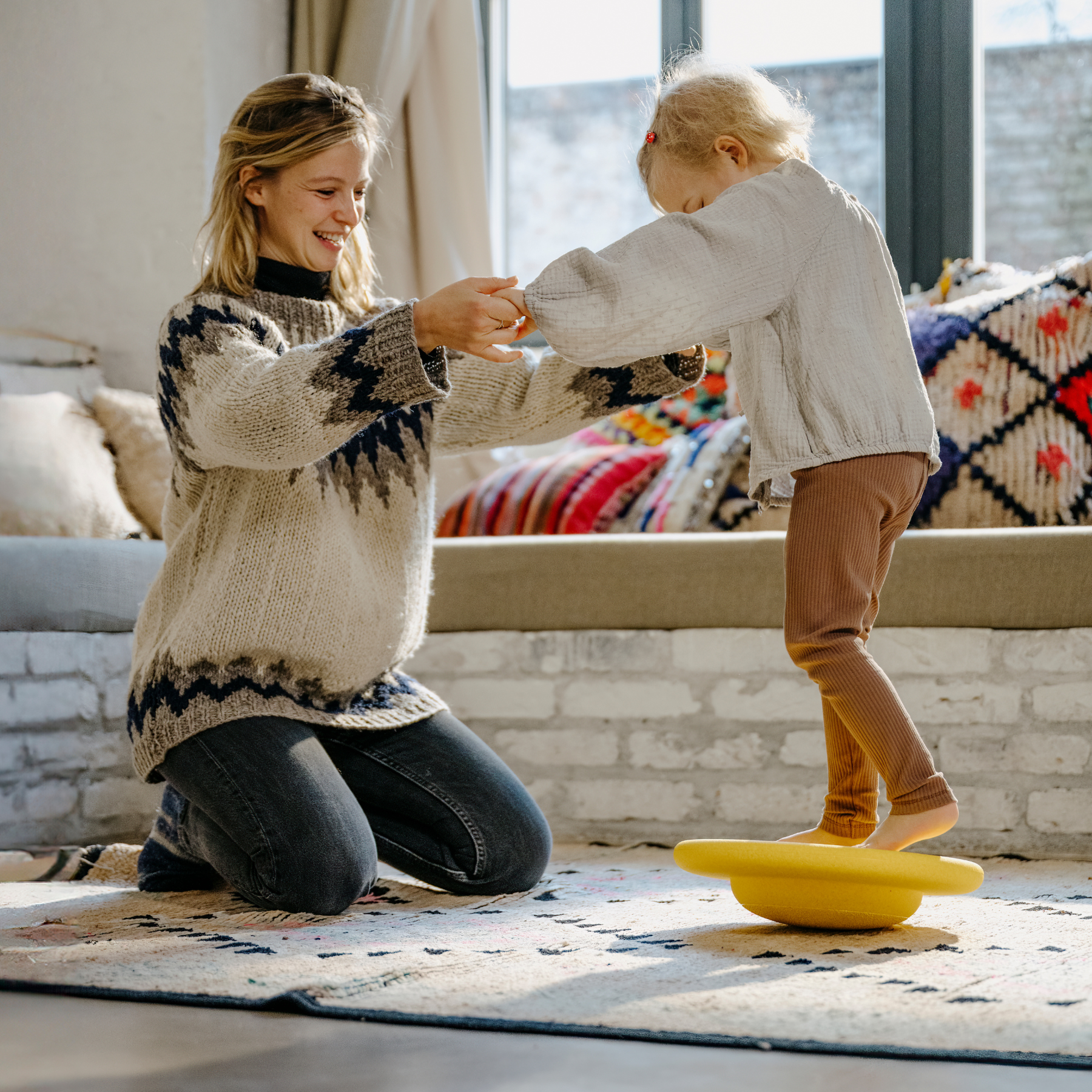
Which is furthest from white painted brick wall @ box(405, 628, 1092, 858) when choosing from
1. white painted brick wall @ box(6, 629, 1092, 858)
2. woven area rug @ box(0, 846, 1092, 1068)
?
woven area rug @ box(0, 846, 1092, 1068)

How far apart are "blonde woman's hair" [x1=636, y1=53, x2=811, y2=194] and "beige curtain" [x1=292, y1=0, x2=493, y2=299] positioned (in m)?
1.83

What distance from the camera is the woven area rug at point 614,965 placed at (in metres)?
1.06

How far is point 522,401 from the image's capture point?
1871 millimetres

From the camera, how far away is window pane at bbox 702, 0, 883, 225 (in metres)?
3.38

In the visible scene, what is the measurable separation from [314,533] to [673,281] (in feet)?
1.98

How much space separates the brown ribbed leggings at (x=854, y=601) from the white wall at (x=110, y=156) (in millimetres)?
2156

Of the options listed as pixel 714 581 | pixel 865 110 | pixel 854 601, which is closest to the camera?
pixel 854 601

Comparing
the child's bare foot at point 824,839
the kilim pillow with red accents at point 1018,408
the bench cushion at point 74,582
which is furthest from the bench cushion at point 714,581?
the child's bare foot at point 824,839

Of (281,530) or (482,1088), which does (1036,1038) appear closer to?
(482,1088)

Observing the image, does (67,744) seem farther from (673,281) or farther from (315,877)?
(673,281)

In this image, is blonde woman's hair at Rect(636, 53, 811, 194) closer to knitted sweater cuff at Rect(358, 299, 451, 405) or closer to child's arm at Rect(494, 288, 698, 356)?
child's arm at Rect(494, 288, 698, 356)

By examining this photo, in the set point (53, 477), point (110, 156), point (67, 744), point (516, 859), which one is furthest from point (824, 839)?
point (110, 156)

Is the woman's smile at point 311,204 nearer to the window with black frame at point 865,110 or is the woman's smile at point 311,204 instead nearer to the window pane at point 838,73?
the window with black frame at point 865,110

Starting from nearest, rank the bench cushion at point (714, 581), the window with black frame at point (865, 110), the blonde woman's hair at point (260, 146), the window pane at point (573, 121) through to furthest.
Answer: the blonde woman's hair at point (260, 146) < the bench cushion at point (714, 581) < the window with black frame at point (865, 110) < the window pane at point (573, 121)
